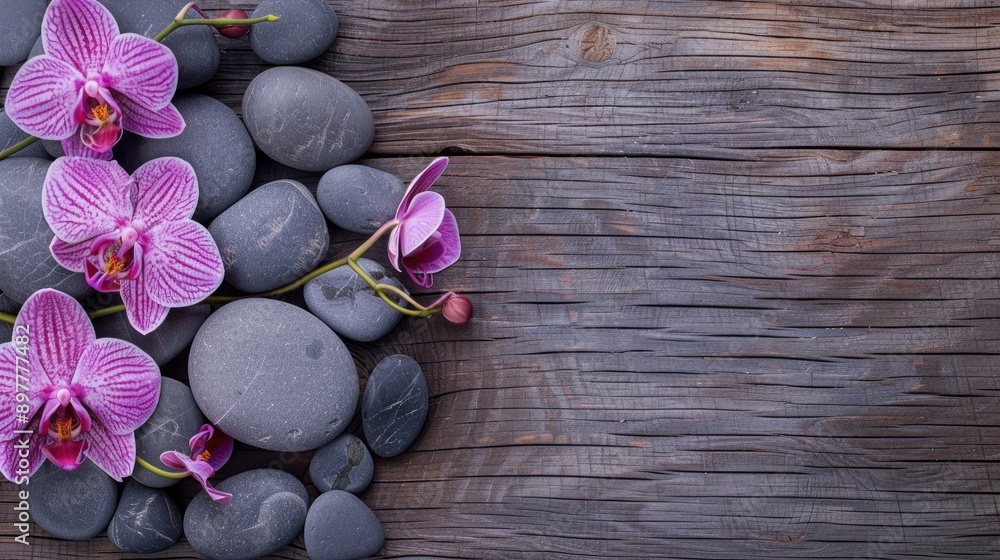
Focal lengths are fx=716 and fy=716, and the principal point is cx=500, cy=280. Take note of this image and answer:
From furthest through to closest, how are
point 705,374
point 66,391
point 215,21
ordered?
point 705,374 < point 215,21 < point 66,391

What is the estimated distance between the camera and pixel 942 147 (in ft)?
4.46

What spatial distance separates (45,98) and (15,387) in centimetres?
45

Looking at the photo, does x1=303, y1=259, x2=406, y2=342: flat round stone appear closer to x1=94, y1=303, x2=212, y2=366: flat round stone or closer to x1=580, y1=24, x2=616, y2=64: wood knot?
x1=94, y1=303, x2=212, y2=366: flat round stone

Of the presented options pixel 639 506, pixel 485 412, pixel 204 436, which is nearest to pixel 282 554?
pixel 204 436

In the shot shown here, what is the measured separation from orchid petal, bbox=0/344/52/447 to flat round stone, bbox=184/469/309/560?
303mm

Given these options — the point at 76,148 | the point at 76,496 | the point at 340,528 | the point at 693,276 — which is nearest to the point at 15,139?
the point at 76,148

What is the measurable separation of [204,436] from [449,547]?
48 cm

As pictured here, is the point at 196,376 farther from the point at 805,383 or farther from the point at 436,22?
the point at 805,383

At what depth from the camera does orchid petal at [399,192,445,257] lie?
1141 mm

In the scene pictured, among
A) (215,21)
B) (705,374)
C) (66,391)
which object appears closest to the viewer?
(66,391)

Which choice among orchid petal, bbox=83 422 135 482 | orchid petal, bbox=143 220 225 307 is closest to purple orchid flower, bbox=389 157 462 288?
orchid petal, bbox=143 220 225 307

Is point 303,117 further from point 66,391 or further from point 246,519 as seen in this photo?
point 246,519

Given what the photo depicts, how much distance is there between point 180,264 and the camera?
1.15 m

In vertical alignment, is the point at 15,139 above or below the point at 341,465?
above
